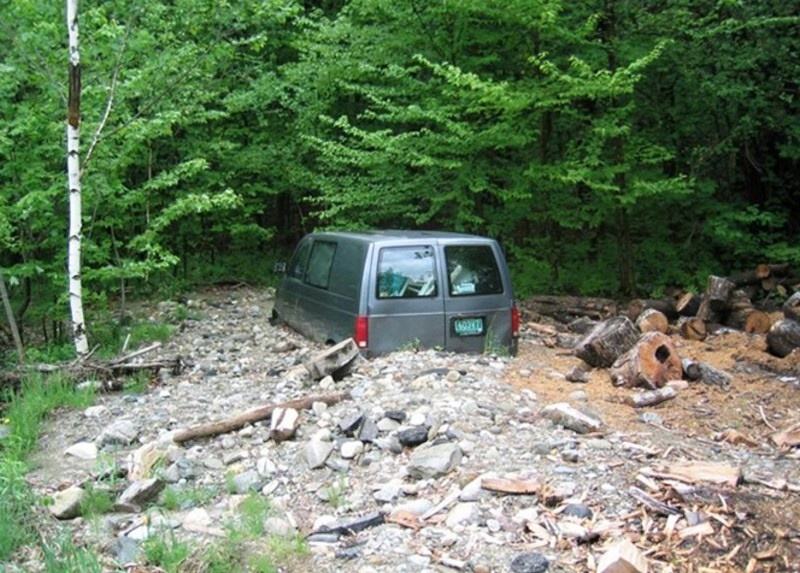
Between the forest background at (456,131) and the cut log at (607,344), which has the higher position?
the forest background at (456,131)

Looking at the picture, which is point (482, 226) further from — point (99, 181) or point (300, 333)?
point (99, 181)

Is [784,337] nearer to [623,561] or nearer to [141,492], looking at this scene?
[623,561]

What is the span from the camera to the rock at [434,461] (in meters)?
5.13

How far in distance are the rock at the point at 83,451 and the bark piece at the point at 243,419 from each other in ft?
2.37

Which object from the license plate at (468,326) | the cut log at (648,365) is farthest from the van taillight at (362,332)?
the cut log at (648,365)

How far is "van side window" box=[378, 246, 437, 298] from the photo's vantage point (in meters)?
8.14

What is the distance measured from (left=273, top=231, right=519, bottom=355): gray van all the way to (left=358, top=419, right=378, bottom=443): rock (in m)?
2.12

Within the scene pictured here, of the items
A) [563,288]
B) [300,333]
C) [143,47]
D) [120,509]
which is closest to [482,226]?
[563,288]

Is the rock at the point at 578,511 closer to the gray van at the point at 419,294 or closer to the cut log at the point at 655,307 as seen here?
the gray van at the point at 419,294

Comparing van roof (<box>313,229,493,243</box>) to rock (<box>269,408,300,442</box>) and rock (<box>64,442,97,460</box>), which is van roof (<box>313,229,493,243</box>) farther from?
rock (<box>64,442,97,460</box>)

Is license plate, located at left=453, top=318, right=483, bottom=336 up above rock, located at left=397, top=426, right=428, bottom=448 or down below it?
above

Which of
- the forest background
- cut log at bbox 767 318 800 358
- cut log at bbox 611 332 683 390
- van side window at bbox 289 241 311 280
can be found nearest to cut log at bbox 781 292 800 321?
cut log at bbox 767 318 800 358

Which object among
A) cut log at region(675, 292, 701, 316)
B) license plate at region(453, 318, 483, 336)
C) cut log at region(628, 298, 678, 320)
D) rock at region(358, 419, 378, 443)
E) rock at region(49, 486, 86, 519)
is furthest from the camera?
cut log at region(628, 298, 678, 320)

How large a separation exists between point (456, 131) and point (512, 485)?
27.0ft
